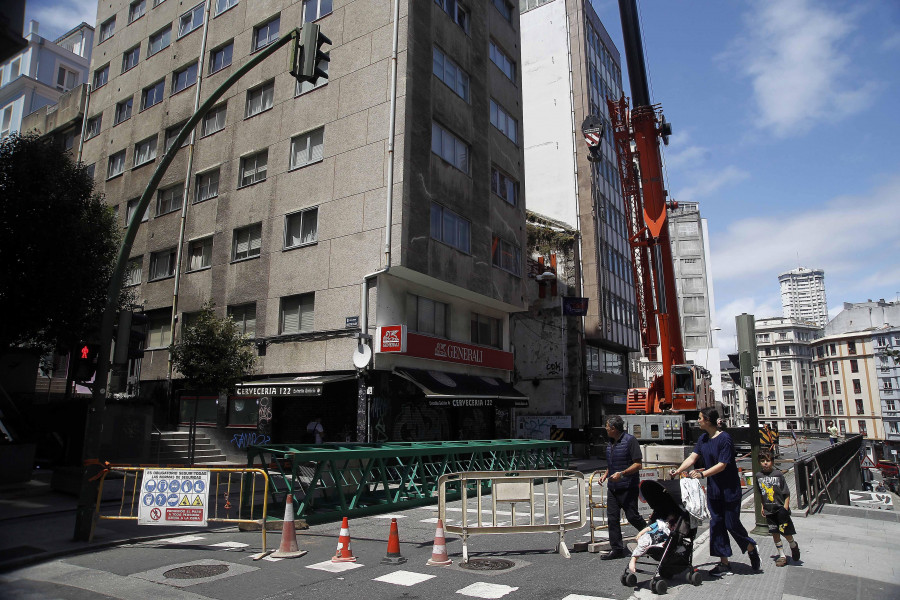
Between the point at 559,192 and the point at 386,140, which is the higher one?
the point at 559,192

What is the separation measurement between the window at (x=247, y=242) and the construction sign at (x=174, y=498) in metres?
16.0

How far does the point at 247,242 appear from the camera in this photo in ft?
80.3

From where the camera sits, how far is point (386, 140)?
21016 millimetres

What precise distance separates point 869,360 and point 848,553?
4669 inches

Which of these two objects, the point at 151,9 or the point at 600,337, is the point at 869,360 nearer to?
the point at 600,337

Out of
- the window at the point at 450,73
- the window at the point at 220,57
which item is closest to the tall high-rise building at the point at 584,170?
the window at the point at 450,73

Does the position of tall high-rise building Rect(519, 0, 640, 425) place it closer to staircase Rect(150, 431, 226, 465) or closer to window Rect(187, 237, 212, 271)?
window Rect(187, 237, 212, 271)

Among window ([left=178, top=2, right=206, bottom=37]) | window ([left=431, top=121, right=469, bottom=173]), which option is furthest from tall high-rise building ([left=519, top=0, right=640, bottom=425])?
window ([left=178, top=2, right=206, bottom=37])

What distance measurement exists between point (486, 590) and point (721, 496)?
286cm

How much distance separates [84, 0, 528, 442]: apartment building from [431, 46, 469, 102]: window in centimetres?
9

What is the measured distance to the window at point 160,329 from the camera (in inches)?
1048

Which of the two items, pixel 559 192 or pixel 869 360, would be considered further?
pixel 869 360

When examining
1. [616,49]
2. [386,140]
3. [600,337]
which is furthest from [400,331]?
[616,49]

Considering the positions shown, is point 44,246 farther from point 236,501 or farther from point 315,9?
point 315,9
